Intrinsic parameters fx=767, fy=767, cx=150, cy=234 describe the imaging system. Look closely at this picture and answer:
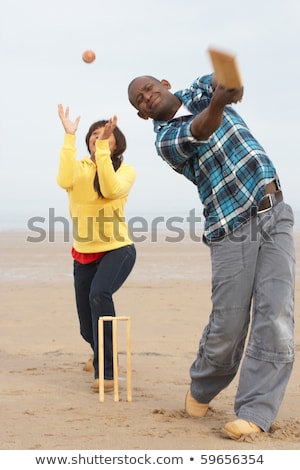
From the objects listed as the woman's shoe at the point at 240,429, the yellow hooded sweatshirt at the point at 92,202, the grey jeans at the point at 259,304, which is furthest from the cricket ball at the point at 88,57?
the woman's shoe at the point at 240,429

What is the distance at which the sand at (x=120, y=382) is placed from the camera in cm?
428

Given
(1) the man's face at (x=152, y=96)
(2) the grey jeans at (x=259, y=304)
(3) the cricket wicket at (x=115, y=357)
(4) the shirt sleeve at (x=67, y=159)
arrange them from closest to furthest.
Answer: (2) the grey jeans at (x=259, y=304)
(1) the man's face at (x=152, y=96)
(3) the cricket wicket at (x=115, y=357)
(4) the shirt sleeve at (x=67, y=159)

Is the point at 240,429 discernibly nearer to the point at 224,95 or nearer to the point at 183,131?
the point at 183,131

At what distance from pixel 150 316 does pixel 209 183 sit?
5.64 metres

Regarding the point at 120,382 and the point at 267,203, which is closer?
the point at 267,203

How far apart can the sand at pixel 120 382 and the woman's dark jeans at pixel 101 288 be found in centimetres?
36

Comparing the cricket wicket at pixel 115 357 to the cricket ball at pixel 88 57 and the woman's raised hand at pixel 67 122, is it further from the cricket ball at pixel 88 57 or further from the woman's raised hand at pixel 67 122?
the cricket ball at pixel 88 57

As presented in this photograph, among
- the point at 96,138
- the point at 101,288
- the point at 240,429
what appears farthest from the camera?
the point at 96,138

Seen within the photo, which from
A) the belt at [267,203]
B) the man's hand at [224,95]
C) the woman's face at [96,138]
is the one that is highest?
the woman's face at [96,138]

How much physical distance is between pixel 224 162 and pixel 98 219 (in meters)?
1.90

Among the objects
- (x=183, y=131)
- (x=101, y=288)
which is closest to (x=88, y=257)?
(x=101, y=288)

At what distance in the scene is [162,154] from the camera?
442 cm

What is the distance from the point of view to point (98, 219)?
6.07m
